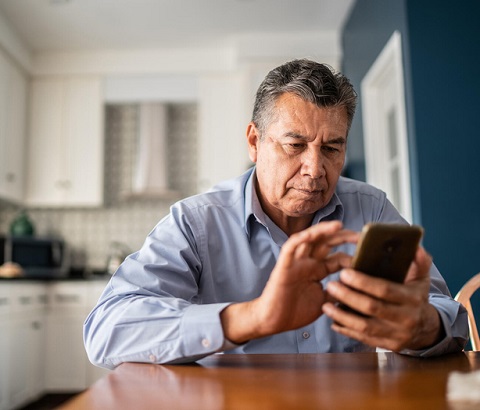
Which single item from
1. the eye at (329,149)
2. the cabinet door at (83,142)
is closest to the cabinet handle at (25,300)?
the cabinet door at (83,142)

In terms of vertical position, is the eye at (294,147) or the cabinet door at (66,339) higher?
the eye at (294,147)

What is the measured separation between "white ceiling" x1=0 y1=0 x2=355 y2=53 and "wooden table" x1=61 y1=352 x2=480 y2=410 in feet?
11.7

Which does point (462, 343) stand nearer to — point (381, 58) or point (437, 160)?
point (437, 160)

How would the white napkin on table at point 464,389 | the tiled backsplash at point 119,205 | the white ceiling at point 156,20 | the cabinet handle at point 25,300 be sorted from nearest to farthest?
the white napkin on table at point 464,389 < the cabinet handle at point 25,300 < the white ceiling at point 156,20 < the tiled backsplash at point 119,205

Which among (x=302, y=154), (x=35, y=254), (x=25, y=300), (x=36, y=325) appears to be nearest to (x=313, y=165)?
(x=302, y=154)

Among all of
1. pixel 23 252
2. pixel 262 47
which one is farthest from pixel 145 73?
pixel 23 252

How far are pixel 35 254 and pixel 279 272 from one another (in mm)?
4138

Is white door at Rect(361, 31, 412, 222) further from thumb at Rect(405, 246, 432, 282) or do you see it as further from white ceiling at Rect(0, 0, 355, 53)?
thumb at Rect(405, 246, 432, 282)

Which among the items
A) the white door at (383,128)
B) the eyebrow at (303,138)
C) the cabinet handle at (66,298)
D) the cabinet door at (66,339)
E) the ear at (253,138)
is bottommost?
the cabinet door at (66,339)

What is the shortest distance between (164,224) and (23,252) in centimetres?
356

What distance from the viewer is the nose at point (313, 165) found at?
4.14 feet

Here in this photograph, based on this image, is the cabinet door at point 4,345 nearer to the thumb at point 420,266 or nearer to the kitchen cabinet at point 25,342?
the kitchen cabinet at point 25,342

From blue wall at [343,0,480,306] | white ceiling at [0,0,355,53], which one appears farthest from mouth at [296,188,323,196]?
white ceiling at [0,0,355,53]

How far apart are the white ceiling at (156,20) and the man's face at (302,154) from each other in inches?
119
